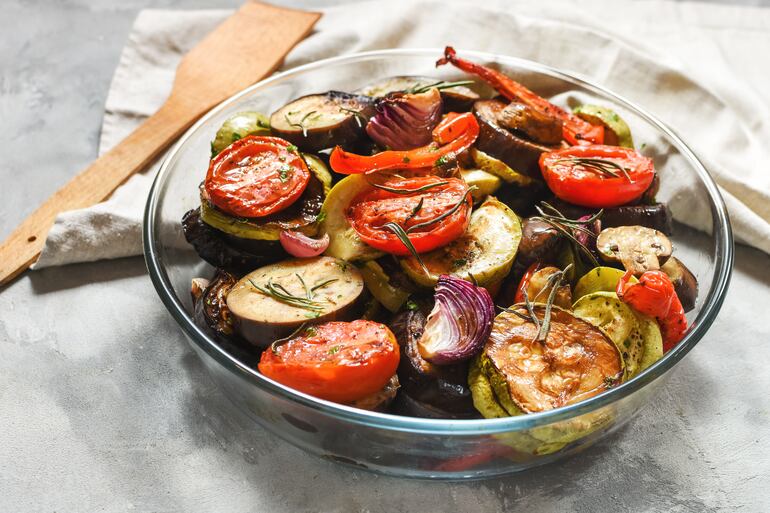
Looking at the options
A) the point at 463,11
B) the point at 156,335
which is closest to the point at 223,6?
the point at 463,11

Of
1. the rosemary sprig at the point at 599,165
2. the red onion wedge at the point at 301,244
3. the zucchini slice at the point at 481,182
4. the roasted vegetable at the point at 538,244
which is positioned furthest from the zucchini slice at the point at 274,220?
the rosemary sprig at the point at 599,165

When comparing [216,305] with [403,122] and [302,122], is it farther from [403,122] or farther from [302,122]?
[403,122]

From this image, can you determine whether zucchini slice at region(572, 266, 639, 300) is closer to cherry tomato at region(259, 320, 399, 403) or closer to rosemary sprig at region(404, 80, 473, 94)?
cherry tomato at region(259, 320, 399, 403)

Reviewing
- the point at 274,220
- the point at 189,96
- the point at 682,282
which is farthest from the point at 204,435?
the point at 189,96

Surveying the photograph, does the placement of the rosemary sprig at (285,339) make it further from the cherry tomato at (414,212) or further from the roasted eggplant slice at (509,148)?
the roasted eggplant slice at (509,148)

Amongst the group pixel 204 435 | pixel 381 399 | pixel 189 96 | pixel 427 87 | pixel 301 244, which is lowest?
pixel 204 435

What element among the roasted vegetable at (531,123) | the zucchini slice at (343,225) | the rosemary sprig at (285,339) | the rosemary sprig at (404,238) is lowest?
the rosemary sprig at (285,339)

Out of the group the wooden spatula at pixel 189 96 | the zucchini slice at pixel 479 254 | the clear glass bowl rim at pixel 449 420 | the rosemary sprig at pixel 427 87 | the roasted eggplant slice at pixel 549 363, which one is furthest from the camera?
the wooden spatula at pixel 189 96
